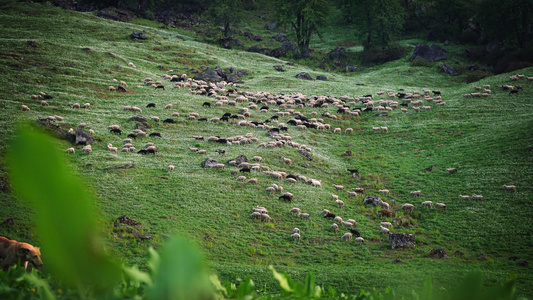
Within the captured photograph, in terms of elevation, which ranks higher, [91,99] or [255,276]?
[91,99]

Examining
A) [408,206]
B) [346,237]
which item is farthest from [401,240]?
[408,206]

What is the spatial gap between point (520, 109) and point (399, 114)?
26.9 ft

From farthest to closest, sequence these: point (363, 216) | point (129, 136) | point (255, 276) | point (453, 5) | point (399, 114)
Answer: point (453, 5), point (399, 114), point (129, 136), point (363, 216), point (255, 276)

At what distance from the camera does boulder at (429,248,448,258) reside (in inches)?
456

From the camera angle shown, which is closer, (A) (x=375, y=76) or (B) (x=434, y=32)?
(A) (x=375, y=76)

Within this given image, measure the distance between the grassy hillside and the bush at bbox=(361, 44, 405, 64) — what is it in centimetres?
2057

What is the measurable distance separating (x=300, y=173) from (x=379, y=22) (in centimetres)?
4459

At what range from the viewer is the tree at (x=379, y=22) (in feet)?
180

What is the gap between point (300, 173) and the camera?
18.6 meters

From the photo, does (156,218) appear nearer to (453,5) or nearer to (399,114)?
(399,114)

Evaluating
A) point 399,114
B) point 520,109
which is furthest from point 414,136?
point 520,109

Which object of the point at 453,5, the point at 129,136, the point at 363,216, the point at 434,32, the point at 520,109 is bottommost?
the point at 363,216

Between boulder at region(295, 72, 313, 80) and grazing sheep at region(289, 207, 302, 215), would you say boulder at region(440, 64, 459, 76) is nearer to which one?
boulder at region(295, 72, 313, 80)

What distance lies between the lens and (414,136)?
24.5 metres
